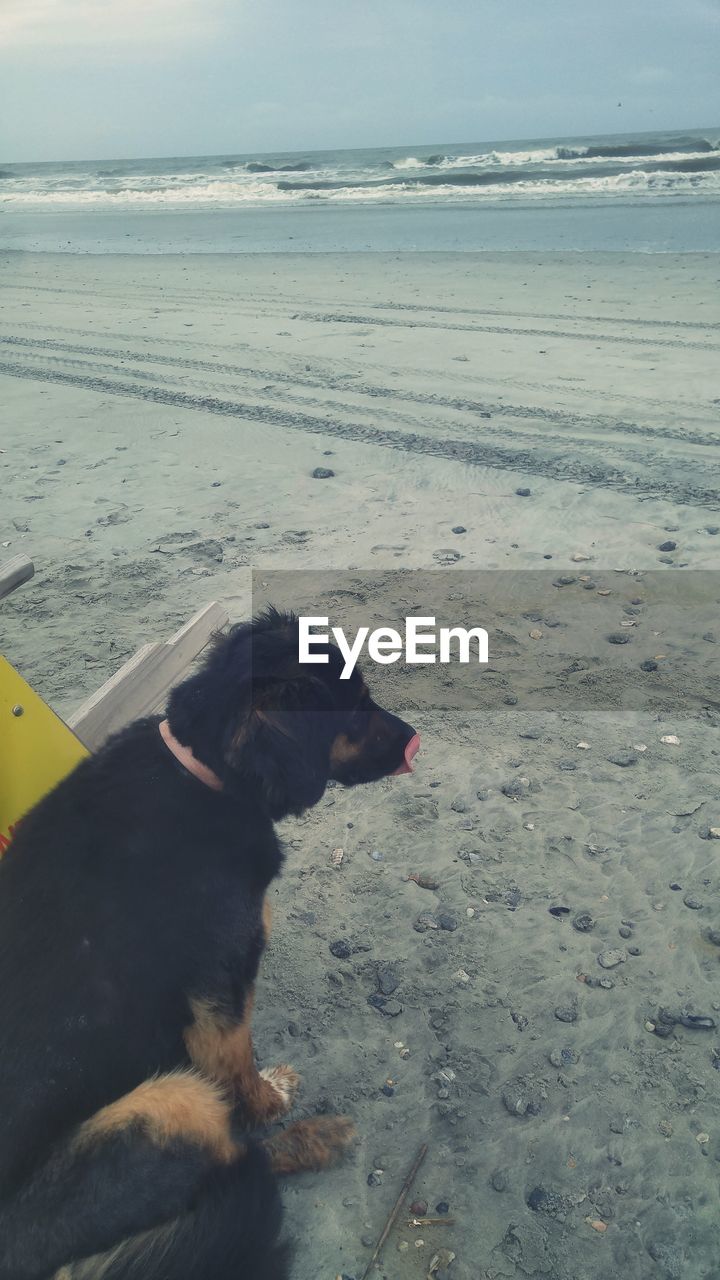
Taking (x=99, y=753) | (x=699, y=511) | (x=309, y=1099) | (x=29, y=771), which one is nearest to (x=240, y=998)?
(x=309, y=1099)

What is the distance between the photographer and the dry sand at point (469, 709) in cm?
253

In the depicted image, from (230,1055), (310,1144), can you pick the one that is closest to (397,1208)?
(310,1144)

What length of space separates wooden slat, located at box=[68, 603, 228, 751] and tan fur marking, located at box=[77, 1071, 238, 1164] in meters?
1.58

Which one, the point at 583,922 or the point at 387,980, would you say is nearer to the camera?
the point at 387,980

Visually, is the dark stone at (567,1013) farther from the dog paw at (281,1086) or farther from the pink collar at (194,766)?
the pink collar at (194,766)

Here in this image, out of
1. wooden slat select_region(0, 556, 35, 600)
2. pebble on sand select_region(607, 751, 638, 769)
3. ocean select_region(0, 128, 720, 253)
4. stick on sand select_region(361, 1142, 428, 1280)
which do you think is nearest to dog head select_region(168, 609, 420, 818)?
wooden slat select_region(0, 556, 35, 600)

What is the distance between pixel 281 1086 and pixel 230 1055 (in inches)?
16.6

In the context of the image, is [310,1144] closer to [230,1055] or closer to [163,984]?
[230,1055]

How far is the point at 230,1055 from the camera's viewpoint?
245 cm

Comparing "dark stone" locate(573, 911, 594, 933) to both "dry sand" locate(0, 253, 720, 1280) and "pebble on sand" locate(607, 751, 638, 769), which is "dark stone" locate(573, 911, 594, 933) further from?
"pebble on sand" locate(607, 751, 638, 769)

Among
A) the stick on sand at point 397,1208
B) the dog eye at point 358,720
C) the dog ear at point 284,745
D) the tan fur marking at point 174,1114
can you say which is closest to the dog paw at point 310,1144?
the stick on sand at point 397,1208

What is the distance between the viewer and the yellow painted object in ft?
9.26

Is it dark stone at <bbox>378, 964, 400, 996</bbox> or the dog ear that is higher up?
the dog ear

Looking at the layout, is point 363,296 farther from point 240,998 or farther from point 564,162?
point 564,162
